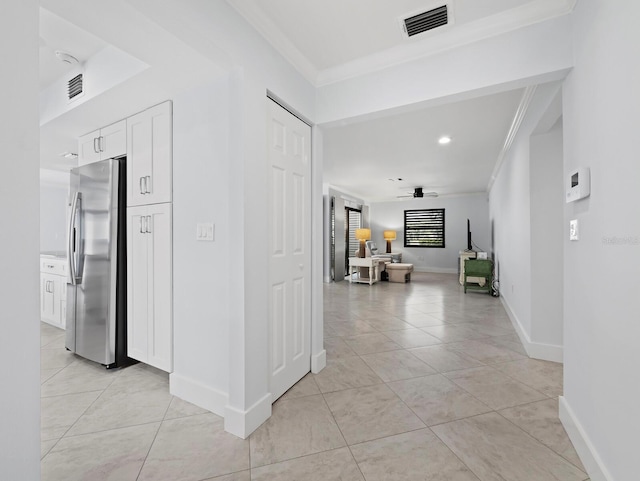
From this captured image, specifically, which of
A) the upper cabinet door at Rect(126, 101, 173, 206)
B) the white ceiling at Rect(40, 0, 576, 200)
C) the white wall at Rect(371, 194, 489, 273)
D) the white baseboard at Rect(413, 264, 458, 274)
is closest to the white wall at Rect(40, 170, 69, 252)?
the white ceiling at Rect(40, 0, 576, 200)

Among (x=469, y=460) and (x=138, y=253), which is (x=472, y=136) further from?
(x=138, y=253)

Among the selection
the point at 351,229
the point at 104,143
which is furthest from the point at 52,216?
the point at 351,229

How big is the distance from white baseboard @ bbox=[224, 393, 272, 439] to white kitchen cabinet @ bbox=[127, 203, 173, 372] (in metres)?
0.71

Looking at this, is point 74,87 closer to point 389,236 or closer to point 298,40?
point 298,40

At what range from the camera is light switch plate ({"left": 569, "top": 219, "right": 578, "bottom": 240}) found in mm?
1606

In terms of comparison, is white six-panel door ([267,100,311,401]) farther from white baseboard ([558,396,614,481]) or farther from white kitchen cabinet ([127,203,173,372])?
white baseboard ([558,396,614,481])

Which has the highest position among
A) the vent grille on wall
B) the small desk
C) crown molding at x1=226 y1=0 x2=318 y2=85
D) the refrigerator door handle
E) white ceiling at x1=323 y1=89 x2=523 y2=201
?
white ceiling at x1=323 y1=89 x2=523 y2=201

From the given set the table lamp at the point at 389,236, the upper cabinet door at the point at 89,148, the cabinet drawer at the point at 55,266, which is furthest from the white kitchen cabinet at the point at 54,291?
the table lamp at the point at 389,236

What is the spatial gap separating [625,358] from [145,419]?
252 cm

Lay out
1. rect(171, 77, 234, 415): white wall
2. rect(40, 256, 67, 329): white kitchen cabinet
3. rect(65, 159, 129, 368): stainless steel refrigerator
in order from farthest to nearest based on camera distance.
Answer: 1. rect(40, 256, 67, 329): white kitchen cabinet
2. rect(65, 159, 129, 368): stainless steel refrigerator
3. rect(171, 77, 234, 415): white wall

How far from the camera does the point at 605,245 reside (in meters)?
1.29

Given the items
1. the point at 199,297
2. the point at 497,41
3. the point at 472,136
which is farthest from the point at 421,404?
the point at 472,136

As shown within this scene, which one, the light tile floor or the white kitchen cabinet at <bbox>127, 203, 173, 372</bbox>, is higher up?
the white kitchen cabinet at <bbox>127, 203, 173, 372</bbox>

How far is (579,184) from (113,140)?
3.43 metres
